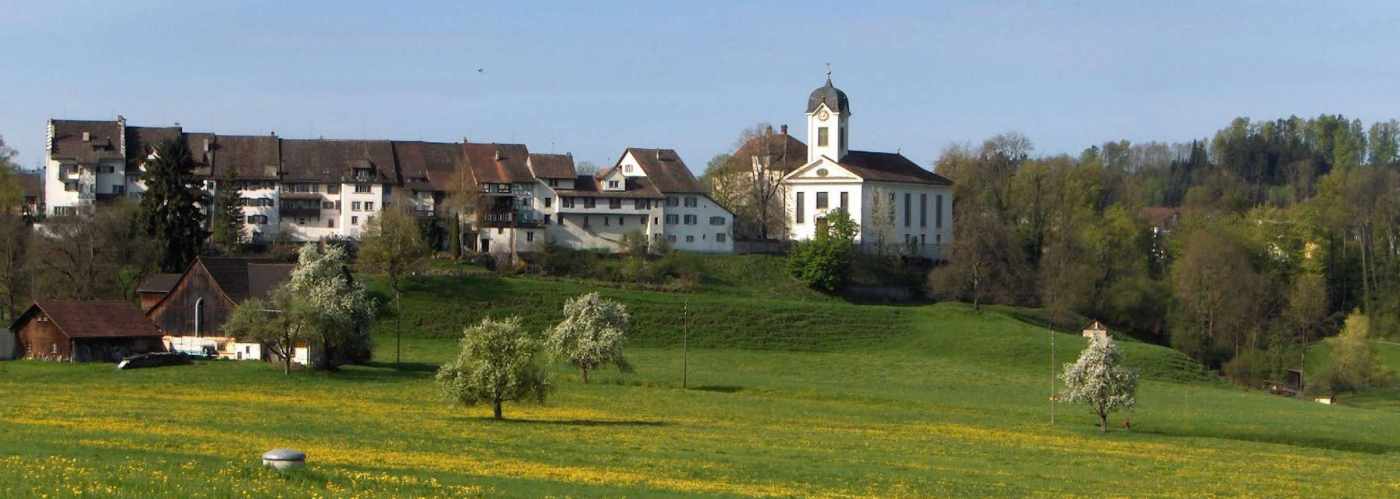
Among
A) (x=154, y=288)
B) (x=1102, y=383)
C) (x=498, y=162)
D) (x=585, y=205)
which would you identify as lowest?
(x=1102, y=383)

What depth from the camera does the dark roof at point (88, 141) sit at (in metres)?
115

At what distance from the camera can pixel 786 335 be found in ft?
318

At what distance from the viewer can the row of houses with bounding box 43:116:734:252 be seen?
115875 millimetres

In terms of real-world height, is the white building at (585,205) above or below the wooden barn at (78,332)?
above

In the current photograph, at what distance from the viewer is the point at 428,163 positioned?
122688 mm

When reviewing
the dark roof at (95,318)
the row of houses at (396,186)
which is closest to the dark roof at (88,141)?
the row of houses at (396,186)

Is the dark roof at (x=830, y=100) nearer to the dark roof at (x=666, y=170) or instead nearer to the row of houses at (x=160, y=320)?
the dark roof at (x=666, y=170)

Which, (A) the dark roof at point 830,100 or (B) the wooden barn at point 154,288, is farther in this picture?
(A) the dark roof at point 830,100

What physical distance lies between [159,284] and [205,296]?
392 cm

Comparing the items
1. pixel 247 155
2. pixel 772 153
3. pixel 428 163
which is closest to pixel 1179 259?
pixel 772 153

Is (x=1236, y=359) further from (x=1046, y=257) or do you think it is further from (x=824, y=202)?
(x=824, y=202)

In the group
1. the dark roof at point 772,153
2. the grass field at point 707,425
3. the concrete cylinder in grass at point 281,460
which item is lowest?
the grass field at point 707,425

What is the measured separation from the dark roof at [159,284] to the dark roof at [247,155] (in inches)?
1181

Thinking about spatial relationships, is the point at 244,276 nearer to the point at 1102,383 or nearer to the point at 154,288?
the point at 154,288
